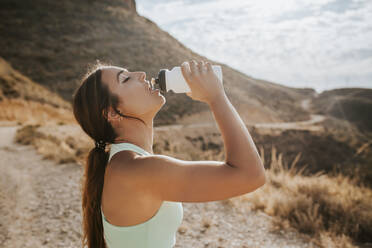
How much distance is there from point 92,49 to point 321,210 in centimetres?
4035

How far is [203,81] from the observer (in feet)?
4.07

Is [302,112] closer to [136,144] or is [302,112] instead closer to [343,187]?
[343,187]

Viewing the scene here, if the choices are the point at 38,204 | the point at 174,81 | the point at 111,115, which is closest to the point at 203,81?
the point at 174,81

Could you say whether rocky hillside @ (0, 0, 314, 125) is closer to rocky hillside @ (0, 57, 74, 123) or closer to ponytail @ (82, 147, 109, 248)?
rocky hillside @ (0, 57, 74, 123)

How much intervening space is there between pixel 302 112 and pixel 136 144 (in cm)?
4597

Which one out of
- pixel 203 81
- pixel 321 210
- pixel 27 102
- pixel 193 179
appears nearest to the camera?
pixel 193 179

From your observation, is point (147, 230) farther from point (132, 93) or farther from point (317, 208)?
Result: point (317, 208)

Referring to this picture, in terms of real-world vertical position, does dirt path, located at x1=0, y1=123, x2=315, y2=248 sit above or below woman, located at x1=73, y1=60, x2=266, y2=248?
below

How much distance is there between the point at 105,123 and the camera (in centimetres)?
148

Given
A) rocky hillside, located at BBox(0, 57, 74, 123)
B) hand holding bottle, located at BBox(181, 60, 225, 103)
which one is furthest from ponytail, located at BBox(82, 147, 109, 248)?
rocky hillside, located at BBox(0, 57, 74, 123)

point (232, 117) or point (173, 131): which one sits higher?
point (232, 117)

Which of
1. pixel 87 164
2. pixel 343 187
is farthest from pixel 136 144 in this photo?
pixel 343 187

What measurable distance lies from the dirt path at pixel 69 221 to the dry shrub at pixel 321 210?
24 centimetres

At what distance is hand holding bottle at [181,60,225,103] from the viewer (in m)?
1.24
